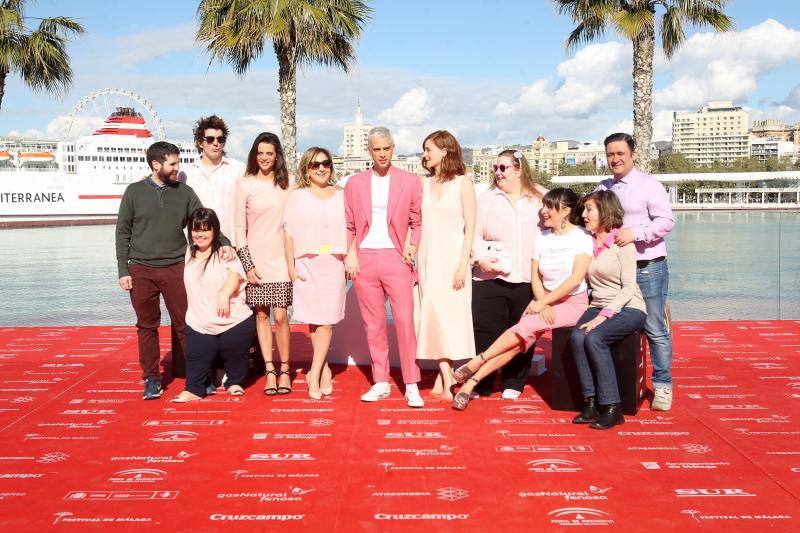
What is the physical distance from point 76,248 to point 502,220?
1358cm

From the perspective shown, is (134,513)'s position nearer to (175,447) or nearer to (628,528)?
(175,447)

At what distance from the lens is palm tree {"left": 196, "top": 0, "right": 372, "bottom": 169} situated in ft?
33.0

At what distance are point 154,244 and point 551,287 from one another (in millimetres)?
2455

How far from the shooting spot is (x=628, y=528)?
251 cm

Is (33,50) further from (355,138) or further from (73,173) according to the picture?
(355,138)

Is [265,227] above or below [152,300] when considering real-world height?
above

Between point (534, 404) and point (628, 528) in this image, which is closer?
point (628, 528)

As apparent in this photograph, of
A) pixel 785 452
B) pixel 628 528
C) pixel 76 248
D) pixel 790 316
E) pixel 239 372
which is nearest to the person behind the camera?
pixel 628 528

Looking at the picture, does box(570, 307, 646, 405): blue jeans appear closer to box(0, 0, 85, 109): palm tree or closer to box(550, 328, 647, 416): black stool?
box(550, 328, 647, 416): black stool

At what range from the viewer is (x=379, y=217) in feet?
13.7

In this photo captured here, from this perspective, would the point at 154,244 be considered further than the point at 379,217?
Yes

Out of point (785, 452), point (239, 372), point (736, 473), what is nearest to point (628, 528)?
point (736, 473)

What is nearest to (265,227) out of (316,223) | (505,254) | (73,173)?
(316,223)

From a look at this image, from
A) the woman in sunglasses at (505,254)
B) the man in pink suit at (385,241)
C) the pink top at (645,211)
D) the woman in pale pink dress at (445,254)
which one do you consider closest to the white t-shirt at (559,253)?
the woman in sunglasses at (505,254)
